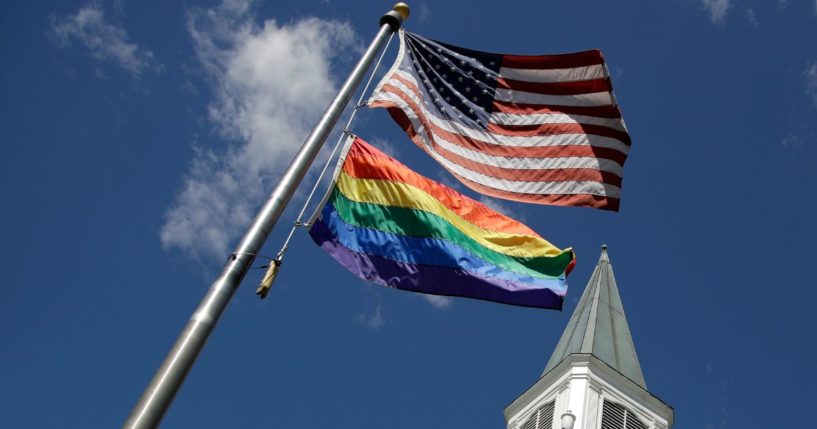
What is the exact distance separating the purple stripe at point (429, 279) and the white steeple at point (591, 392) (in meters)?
16.2

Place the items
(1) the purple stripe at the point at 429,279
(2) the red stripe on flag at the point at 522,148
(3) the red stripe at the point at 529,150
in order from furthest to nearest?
1. (3) the red stripe at the point at 529,150
2. (2) the red stripe on flag at the point at 522,148
3. (1) the purple stripe at the point at 429,279

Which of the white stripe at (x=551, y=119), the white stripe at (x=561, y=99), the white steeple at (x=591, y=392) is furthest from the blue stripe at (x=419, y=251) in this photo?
the white steeple at (x=591, y=392)

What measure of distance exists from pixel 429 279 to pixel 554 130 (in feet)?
12.5

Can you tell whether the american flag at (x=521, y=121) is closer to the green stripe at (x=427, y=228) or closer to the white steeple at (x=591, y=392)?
the green stripe at (x=427, y=228)

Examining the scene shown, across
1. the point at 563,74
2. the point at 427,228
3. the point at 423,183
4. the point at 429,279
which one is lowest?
the point at 429,279

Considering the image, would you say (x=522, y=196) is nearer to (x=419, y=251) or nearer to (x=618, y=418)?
(x=419, y=251)

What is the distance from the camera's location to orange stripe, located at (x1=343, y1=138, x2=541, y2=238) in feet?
36.3

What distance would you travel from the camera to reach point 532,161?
12.9 meters

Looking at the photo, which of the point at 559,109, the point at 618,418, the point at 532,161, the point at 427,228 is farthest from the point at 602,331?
the point at 427,228

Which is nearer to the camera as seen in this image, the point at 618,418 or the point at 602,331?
the point at 618,418

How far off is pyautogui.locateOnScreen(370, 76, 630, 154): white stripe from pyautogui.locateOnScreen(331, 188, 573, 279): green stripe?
170 centimetres

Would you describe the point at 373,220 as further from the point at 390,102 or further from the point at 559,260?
the point at 559,260

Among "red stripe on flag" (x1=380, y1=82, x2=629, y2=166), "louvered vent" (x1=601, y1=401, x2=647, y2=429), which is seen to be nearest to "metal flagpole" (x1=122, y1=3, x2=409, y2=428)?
"red stripe on flag" (x1=380, y1=82, x2=629, y2=166)

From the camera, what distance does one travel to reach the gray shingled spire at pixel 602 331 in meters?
30.7
